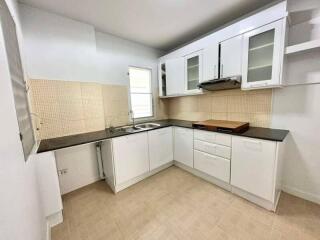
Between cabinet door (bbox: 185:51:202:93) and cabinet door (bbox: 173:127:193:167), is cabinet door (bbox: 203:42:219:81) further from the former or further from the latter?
cabinet door (bbox: 173:127:193:167)

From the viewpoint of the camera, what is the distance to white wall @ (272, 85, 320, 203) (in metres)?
1.70

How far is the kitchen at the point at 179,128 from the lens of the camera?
4.97 feet

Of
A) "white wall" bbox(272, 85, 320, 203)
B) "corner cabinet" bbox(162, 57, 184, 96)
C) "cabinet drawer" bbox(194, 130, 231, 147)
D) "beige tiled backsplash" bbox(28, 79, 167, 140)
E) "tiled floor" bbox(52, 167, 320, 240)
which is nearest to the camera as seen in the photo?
"tiled floor" bbox(52, 167, 320, 240)

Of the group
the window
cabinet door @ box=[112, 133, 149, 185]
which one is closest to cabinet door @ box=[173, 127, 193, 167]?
cabinet door @ box=[112, 133, 149, 185]

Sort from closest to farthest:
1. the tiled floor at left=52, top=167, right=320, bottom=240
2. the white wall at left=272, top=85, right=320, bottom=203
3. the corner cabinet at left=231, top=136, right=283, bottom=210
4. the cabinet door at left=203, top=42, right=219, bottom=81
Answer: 1. the tiled floor at left=52, top=167, right=320, bottom=240
2. the corner cabinet at left=231, top=136, right=283, bottom=210
3. the white wall at left=272, top=85, right=320, bottom=203
4. the cabinet door at left=203, top=42, right=219, bottom=81

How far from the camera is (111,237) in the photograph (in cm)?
141

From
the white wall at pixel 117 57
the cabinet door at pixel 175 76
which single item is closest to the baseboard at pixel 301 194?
the cabinet door at pixel 175 76

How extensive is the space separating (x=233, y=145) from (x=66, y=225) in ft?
7.21

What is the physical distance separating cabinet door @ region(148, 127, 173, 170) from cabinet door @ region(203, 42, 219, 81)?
1.16 metres

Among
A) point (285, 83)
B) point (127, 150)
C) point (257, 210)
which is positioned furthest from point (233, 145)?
point (127, 150)

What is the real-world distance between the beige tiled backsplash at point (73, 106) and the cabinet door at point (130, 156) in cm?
60

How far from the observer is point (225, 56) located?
6.77 ft

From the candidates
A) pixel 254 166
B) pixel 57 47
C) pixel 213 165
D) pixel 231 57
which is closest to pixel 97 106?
pixel 57 47

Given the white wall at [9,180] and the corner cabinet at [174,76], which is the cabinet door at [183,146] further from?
the white wall at [9,180]
